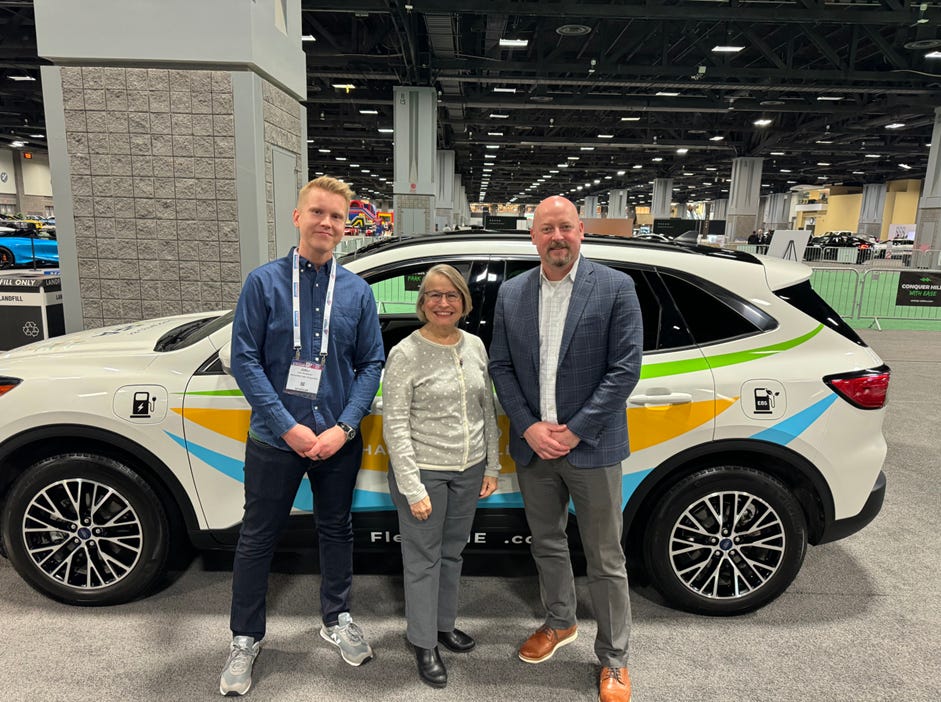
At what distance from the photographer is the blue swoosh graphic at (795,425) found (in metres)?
2.75

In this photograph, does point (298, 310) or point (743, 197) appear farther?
point (743, 197)

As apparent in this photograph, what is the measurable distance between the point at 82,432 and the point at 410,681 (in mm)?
1754

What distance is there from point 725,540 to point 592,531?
2.72 feet

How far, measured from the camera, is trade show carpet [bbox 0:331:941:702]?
247 centimetres

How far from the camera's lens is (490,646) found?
2766 millimetres

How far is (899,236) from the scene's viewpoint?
41.3 m

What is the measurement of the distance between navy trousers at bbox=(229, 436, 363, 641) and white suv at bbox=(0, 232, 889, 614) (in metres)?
0.25

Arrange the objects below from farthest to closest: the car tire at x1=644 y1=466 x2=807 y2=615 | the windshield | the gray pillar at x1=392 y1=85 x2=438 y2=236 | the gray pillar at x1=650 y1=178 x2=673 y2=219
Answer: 1. the gray pillar at x1=650 y1=178 x2=673 y2=219
2. the gray pillar at x1=392 y1=85 x2=438 y2=236
3. the windshield
4. the car tire at x1=644 y1=466 x2=807 y2=615

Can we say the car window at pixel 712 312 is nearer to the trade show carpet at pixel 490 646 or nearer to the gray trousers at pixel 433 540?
the gray trousers at pixel 433 540

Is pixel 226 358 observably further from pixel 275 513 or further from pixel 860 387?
pixel 860 387

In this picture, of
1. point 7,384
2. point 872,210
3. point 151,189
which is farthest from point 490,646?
point 872,210

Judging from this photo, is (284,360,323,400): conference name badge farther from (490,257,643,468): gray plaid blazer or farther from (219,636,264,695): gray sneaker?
(219,636,264,695): gray sneaker

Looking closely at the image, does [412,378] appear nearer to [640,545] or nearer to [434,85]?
[640,545]

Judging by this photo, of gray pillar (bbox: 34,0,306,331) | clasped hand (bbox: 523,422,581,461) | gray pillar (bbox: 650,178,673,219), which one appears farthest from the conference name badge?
gray pillar (bbox: 650,178,673,219)
